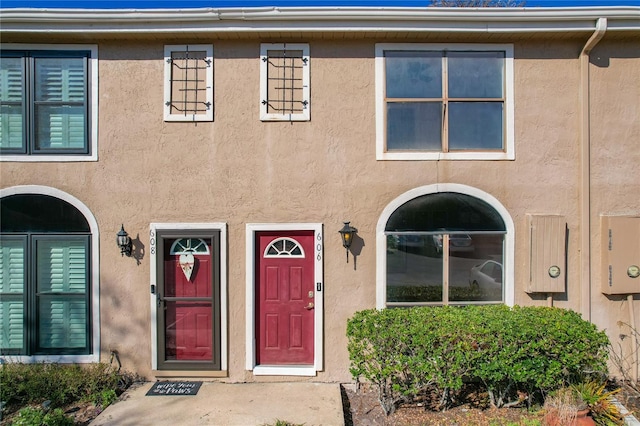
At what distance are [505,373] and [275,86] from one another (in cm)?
476

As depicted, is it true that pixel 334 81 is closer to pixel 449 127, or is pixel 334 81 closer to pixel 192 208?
pixel 449 127

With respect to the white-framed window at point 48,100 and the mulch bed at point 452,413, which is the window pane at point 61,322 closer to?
the white-framed window at point 48,100

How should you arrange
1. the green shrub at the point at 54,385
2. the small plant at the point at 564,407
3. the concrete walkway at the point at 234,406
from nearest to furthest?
1. the small plant at the point at 564,407
2. the concrete walkway at the point at 234,406
3. the green shrub at the point at 54,385

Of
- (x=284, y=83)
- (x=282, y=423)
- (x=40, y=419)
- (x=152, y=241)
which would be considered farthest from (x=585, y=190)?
(x=40, y=419)

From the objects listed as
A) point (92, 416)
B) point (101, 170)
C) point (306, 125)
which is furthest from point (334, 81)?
point (92, 416)

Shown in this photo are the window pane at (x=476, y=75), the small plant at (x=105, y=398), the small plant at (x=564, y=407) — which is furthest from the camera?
the window pane at (x=476, y=75)

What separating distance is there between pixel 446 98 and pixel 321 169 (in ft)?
6.85

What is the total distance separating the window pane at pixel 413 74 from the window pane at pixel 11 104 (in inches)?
210

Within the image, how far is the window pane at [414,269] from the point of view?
550 centimetres

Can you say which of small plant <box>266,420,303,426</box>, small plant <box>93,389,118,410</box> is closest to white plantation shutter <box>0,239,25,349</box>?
small plant <box>93,389,118,410</box>

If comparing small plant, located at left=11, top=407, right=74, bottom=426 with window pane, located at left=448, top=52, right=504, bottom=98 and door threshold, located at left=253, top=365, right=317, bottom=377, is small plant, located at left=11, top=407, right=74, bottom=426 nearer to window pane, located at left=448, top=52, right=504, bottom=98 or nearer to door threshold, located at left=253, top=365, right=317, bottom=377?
door threshold, located at left=253, top=365, right=317, bottom=377

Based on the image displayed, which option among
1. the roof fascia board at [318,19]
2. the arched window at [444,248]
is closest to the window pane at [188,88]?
the roof fascia board at [318,19]

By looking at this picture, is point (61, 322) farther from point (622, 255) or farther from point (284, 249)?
point (622, 255)

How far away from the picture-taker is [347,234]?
5348 millimetres
